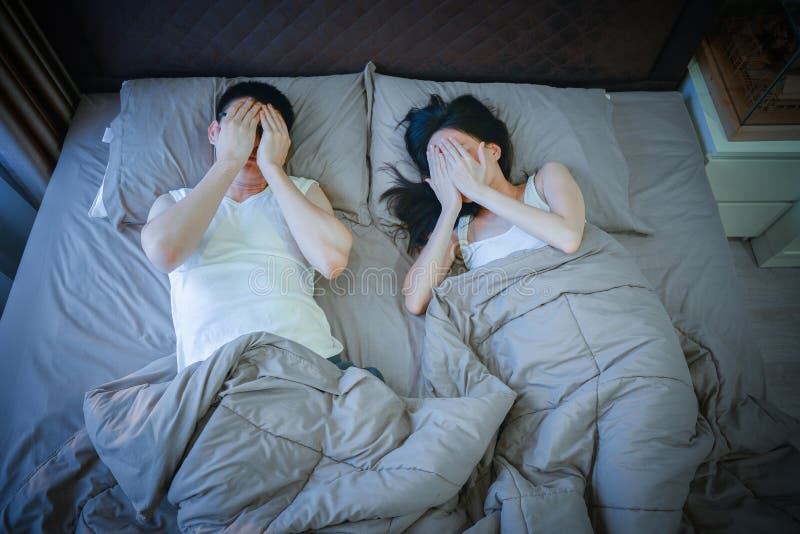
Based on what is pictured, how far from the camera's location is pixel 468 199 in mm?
1517

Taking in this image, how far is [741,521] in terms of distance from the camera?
974 millimetres

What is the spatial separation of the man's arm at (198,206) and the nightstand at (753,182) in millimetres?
1614

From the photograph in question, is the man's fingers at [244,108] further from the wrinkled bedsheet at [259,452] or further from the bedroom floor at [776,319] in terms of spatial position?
the bedroom floor at [776,319]

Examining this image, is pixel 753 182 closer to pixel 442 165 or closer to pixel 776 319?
pixel 776 319

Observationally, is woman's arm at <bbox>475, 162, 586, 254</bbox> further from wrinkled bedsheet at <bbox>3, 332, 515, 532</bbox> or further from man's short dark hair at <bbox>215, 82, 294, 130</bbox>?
man's short dark hair at <bbox>215, 82, 294, 130</bbox>

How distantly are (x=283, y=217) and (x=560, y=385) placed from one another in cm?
87

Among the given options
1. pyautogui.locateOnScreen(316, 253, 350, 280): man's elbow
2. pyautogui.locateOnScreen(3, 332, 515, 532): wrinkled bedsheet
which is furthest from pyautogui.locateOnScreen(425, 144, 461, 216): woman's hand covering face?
pyautogui.locateOnScreen(3, 332, 515, 532): wrinkled bedsheet

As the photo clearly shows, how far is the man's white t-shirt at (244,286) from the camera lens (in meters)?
1.23

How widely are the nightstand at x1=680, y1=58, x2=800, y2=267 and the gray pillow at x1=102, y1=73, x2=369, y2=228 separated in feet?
4.15

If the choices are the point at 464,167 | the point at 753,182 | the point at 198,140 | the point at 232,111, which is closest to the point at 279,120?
the point at 232,111

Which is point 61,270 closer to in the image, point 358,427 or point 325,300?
point 325,300

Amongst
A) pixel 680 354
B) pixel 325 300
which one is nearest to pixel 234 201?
pixel 325 300

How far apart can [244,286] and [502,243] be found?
0.74 metres

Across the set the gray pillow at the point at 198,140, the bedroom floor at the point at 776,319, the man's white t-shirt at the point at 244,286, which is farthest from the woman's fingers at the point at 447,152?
the bedroom floor at the point at 776,319
